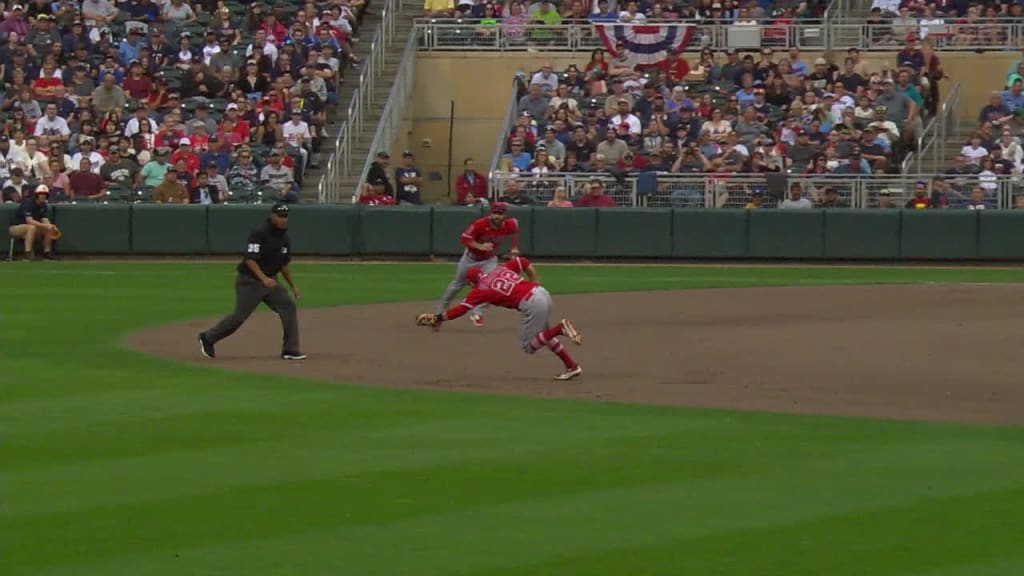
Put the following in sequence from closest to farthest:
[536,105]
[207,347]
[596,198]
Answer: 1. [207,347]
2. [596,198]
3. [536,105]

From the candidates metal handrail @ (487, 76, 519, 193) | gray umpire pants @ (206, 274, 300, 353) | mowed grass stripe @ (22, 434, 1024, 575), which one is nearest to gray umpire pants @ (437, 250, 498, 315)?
gray umpire pants @ (206, 274, 300, 353)

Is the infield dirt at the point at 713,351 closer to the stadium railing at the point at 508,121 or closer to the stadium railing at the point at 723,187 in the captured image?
the stadium railing at the point at 723,187

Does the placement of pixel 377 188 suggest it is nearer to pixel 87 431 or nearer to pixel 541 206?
pixel 541 206

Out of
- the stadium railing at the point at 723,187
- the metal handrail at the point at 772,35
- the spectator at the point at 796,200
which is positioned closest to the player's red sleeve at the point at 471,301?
the stadium railing at the point at 723,187

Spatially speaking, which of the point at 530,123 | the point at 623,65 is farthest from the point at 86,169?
the point at 623,65

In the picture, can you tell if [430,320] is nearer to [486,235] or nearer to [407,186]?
[486,235]

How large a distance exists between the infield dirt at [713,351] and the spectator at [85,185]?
9.57m

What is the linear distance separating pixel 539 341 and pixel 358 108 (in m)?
21.5

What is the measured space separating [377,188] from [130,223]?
14.6ft

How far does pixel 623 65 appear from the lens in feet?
123

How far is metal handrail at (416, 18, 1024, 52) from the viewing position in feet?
121

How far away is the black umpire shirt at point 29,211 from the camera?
1262 inches

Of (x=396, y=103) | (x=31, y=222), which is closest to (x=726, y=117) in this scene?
(x=396, y=103)

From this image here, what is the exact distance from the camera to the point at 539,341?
664 inches
